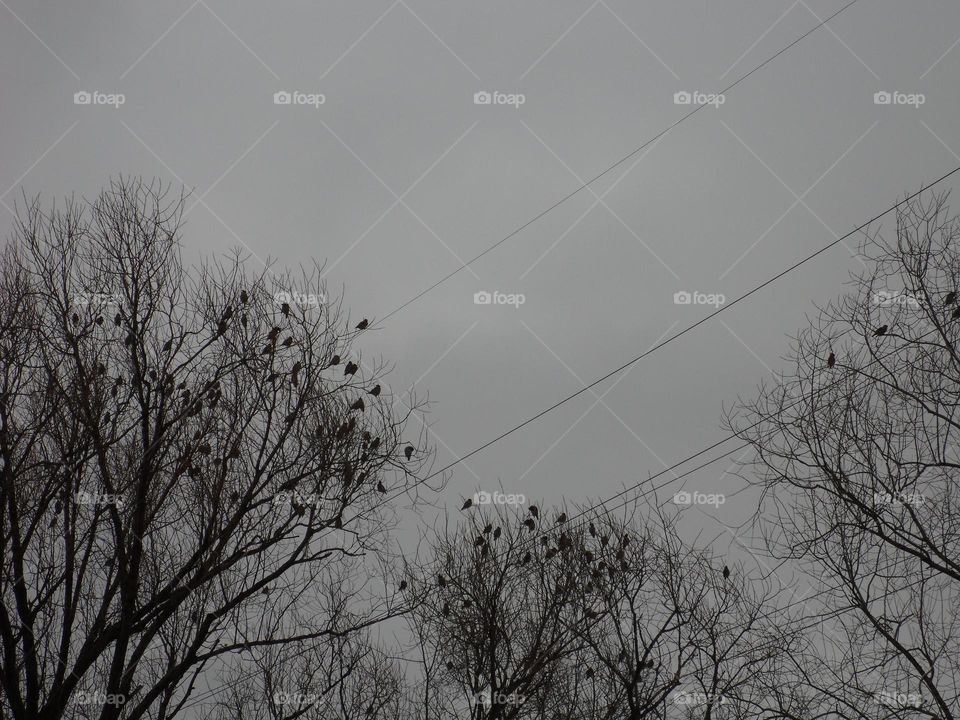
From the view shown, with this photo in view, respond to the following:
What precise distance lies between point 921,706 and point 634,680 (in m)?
3.54

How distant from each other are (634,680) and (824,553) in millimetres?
3077

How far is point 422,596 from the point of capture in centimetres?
1138

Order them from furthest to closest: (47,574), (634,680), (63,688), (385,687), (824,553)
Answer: (385,687)
(634,680)
(824,553)
(47,574)
(63,688)

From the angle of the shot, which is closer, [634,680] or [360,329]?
[360,329]

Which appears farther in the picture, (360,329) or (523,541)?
(523,541)

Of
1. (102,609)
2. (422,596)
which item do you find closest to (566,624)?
(422,596)

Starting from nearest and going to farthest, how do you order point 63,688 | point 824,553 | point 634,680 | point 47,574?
point 63,688
point 47,574
point 824,553
point 634,680

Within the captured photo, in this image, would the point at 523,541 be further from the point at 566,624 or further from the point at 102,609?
the point at 102,609

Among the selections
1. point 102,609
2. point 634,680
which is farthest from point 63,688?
point 634,680

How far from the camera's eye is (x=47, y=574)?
32.0ft

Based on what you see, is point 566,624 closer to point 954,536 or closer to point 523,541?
point 523,541

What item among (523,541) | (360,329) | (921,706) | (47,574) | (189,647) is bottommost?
(921,706)

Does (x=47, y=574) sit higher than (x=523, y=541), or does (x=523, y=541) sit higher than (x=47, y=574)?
(x=523, y=541)

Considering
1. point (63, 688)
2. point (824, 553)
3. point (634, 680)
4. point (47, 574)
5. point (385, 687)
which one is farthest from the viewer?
point (385, 687)
